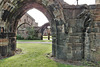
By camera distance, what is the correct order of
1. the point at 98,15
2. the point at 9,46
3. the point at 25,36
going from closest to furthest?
the point at 98,15 < the point at 9,46 < the point at 25,36

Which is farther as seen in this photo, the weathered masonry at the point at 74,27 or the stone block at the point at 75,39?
the stone block at the point at 75,39

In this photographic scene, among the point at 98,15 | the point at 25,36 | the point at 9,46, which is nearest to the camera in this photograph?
the point at 98,15

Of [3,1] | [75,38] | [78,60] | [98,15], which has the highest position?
[3,1]

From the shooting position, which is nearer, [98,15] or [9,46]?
[98,15]

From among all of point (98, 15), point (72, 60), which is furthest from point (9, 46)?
point (98, 15)

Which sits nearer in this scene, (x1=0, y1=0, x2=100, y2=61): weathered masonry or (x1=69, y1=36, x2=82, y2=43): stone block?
(x1=0, y1=0, x2=100, y2=61): weathered masonry

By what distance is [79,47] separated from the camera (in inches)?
149

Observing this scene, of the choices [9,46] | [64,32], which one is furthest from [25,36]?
[64,32]

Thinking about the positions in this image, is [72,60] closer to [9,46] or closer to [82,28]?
[82,28]

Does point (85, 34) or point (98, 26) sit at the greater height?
point (98, 26)

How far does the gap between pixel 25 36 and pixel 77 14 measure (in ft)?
50.5

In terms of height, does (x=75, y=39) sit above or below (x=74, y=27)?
below

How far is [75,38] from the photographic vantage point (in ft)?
12.5

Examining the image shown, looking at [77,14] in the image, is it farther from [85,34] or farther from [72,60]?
[72,60]
